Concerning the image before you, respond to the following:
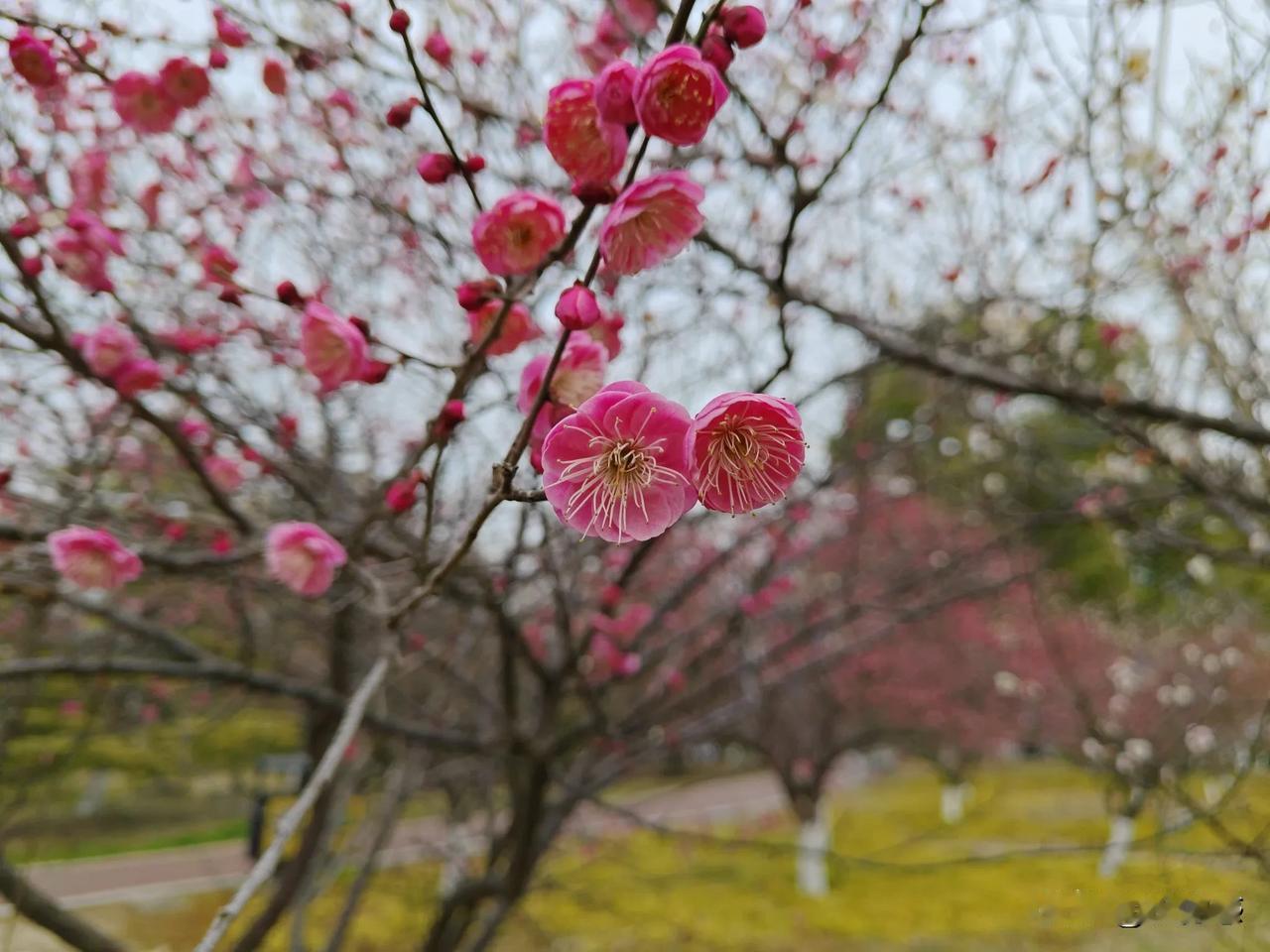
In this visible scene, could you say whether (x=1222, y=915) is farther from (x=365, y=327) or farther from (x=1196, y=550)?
(x=1196, y=550)

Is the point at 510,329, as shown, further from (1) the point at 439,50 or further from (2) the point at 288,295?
(1) the point at 439,50

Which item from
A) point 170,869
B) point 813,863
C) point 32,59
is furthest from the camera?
point 813,863

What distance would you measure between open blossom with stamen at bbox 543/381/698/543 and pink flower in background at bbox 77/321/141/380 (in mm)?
1390

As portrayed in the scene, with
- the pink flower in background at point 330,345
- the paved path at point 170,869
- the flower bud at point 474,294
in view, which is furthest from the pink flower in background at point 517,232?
the paved path at point 170,869

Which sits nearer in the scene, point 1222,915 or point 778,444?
point 778,444

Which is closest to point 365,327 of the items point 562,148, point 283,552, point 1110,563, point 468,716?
point 562,148

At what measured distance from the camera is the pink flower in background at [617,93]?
2.69ft

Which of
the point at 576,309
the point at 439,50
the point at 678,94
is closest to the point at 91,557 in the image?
the point at 439,50

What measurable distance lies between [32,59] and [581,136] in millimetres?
1085

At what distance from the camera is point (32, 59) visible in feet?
4.36

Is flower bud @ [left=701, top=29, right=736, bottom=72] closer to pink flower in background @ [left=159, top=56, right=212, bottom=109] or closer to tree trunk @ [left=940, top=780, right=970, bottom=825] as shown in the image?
pink flower in background @ [left=159, top=56, right=212, bottom=109]

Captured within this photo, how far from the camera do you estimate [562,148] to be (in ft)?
2.91

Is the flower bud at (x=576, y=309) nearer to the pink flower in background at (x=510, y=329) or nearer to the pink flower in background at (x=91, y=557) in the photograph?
the pink flower in background at (x=510, y=329)

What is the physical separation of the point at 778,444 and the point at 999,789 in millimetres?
14722
